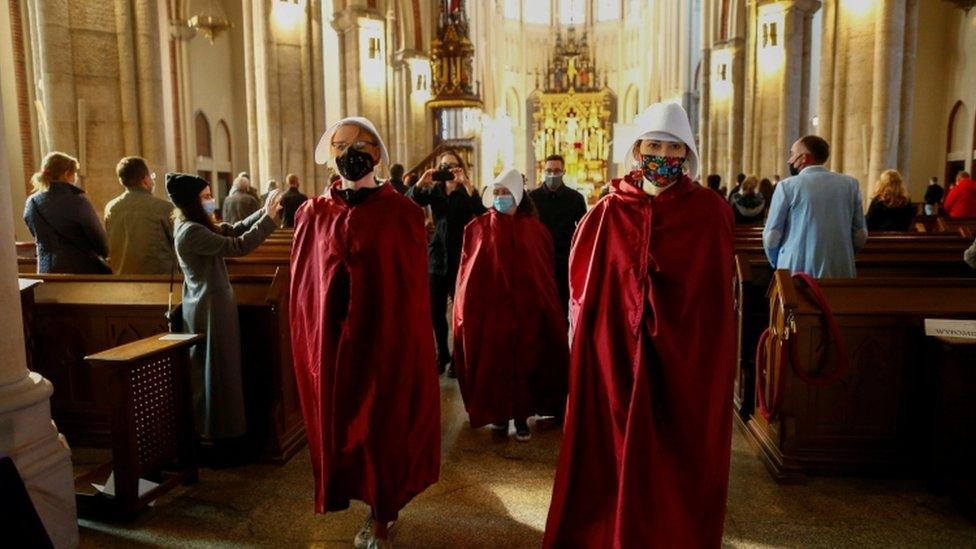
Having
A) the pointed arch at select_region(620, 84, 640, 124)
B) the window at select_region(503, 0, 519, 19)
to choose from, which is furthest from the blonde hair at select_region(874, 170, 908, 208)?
the window at select_region(503, 0, 519, 19)

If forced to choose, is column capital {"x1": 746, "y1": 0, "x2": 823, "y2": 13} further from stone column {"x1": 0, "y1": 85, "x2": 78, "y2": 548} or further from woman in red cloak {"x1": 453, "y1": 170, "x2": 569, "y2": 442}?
stone column {"x1": 0, "y1": 85, "x2": 78, "y2": 548}

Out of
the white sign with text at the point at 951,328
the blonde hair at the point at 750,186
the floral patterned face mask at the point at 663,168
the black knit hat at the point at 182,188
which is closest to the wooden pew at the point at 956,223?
the blonde hair at the point at 750,186

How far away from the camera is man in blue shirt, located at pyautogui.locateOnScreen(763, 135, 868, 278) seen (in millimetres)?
4719

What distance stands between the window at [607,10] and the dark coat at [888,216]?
32.4 metres

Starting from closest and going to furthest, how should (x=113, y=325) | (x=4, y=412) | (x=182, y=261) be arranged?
1. (x=4, y=412)
2. (x=182, y=261)
3. (x=113, y=325)

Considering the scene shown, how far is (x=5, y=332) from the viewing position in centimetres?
275

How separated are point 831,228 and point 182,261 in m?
4.31

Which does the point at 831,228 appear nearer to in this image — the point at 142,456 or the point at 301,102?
the point at 142,456

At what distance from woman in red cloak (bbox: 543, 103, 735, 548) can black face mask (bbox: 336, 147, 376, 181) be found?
1153 mm

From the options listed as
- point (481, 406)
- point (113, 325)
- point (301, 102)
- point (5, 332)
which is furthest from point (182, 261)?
point (301, 102)

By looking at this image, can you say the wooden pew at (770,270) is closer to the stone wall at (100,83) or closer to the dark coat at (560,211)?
the dark coat at (560,211)

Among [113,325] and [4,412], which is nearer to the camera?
[4,412]

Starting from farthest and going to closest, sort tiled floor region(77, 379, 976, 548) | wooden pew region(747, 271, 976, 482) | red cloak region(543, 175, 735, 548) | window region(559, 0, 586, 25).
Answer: window region(559, 0, 586, 25) → wooden pew region(747, 271, 976, 482) → tiled floor region(77, 379, 976, 548) → red cloak region(543, 175, 735, 548)

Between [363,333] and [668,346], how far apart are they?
136 centimetres
